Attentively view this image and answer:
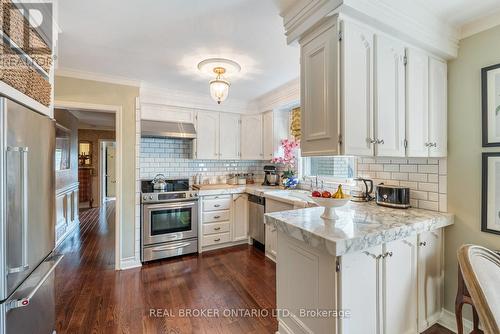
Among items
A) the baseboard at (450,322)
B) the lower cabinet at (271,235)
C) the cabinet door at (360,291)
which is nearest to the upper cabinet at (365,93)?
the cabinet door at (360,291)

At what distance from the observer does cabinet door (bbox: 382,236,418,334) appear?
152 cm

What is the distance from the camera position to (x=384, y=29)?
5.11 ft

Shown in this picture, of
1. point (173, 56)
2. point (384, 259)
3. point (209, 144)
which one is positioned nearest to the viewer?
point (384, 259)

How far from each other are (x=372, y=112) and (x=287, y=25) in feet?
2.84

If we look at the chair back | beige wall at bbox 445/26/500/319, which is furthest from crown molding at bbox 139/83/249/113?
the chair back

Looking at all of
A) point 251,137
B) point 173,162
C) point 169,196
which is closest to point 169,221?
point 169,196

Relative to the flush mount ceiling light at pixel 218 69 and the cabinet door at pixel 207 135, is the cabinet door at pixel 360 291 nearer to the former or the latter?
the flush mount ceiling light at pixel 218 69

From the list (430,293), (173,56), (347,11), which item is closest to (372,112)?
(347,11)

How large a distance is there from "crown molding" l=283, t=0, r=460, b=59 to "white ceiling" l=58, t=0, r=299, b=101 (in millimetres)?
253

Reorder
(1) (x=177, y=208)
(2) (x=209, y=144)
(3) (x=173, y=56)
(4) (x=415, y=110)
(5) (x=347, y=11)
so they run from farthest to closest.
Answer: (2) (x=209, y=144)
(1) (x=177, y=208)
(3) (x=173, y=56)
(4) (x=415, y=110)
(5) (x=347, y=11)

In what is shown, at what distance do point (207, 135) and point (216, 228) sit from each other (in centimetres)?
153

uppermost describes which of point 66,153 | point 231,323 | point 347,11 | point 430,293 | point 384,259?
point 347,11

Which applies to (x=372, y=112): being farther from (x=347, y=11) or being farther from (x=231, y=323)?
(x=231, y=323)

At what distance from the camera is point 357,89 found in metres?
1.46
